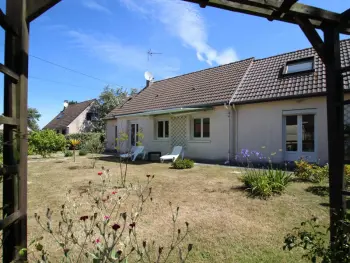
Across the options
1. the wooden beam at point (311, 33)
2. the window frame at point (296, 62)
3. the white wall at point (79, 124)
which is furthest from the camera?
the white wall at point (79, 124)

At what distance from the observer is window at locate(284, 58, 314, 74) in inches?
596

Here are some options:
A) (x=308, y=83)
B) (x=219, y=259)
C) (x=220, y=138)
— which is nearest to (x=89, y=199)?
(x=219, y=259)

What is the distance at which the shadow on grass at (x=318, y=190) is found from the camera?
7276 mm

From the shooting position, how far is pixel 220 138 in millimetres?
16422

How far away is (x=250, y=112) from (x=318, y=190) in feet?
27.5

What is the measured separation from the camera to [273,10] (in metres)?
3.15

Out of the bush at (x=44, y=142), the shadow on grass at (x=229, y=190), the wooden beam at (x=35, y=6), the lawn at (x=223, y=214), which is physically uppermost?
the wooden beam at (x=35, y=6)

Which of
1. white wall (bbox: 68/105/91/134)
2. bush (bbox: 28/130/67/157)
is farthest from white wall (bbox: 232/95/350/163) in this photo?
white wall (bbox: 68/105/91/134)

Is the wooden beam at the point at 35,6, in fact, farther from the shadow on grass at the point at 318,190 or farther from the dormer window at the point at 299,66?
the dormer window at the point at 299,66

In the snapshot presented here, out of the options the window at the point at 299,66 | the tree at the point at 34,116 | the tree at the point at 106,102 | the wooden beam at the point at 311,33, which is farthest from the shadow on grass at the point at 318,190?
the tree at the point at 34,116

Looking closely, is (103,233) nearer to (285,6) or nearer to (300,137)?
(285,6)

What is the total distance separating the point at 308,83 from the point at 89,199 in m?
12.5

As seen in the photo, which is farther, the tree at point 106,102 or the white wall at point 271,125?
the tree at point 106,102

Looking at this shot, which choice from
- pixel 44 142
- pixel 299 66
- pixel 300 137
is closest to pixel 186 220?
pixel 300 137
